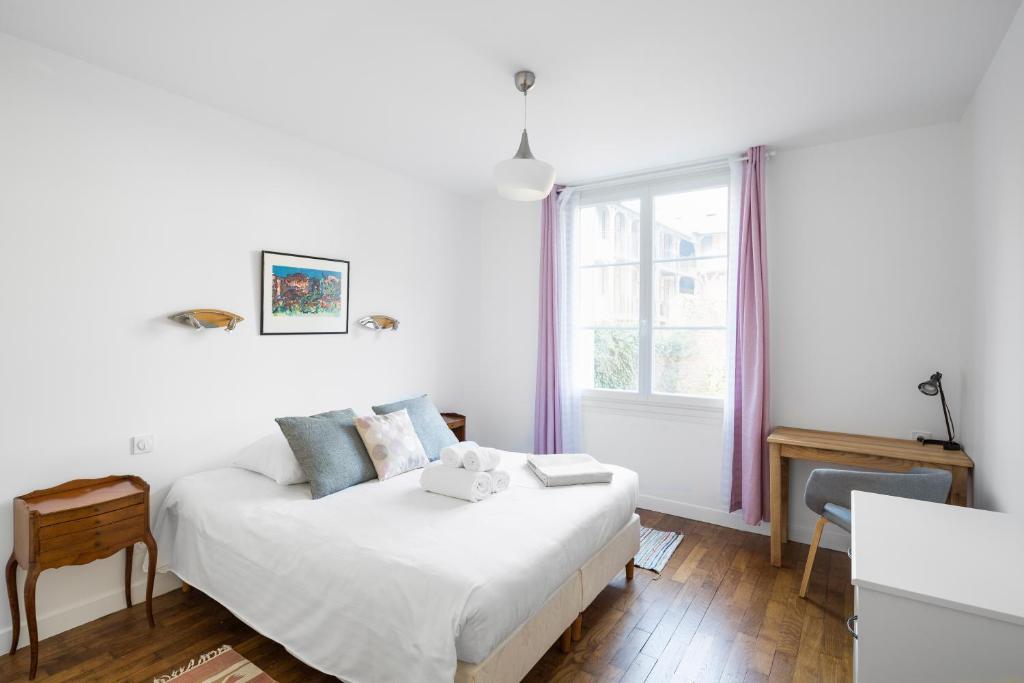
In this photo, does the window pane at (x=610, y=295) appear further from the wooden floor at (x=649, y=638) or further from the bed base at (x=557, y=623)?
the wooden floor at (x=649, y=638)

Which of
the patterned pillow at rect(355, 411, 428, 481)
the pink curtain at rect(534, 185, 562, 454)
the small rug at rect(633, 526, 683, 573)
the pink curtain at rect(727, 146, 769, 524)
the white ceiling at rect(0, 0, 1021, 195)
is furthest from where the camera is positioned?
the pink curtain at rect(534, 185, 562, 454)

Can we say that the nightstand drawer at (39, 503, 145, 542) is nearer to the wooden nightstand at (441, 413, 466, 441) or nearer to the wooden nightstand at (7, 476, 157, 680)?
the wooden nightstand at (7, 476, 157, 680)

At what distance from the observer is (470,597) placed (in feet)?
5.42

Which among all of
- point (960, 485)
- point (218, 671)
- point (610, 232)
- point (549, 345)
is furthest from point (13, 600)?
point (960, 485)

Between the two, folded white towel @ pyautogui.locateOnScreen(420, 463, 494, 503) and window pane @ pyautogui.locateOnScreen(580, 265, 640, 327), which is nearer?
folded white towel @ pyautogui.locateOnScreen(420, 463, 494, 503)

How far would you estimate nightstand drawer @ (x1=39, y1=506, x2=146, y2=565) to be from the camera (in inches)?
81.7

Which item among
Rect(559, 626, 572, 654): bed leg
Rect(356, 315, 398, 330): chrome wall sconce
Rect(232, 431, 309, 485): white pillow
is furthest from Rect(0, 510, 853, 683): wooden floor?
Rect(356, 315, 398, 330): chrome wall sconce

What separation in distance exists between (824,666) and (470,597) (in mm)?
1645

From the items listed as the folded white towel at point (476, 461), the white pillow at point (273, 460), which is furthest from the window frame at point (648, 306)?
the white pillow at point (273, 460)

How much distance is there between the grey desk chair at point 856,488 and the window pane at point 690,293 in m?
1.42

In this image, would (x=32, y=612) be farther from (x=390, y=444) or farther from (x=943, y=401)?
(x=943, y=401)

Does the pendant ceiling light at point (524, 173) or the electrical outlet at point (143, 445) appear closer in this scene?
the pendant ceiling light at point (524, 173)

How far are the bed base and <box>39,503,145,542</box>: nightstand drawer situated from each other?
1.69 m

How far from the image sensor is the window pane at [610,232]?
4.11 metres
